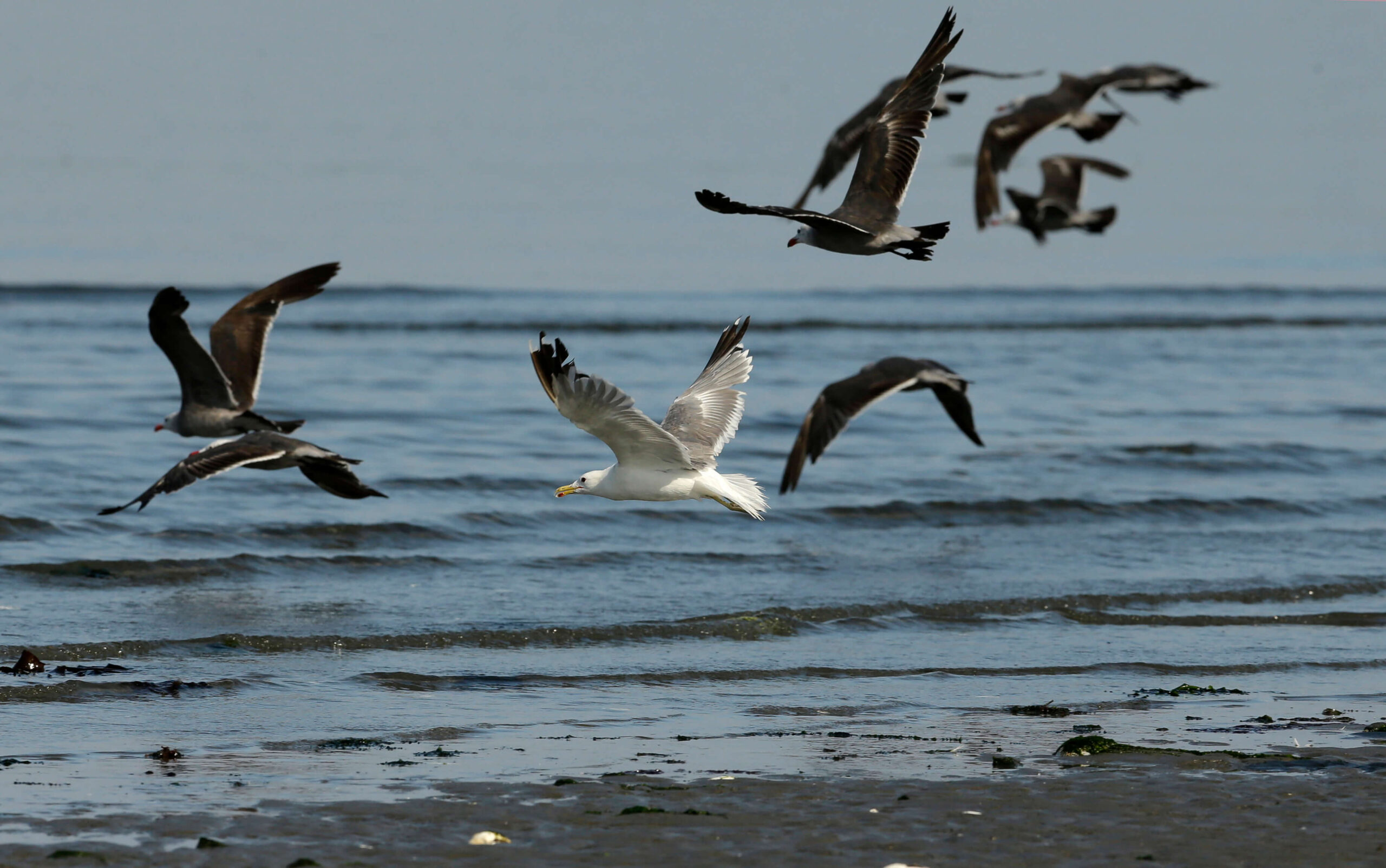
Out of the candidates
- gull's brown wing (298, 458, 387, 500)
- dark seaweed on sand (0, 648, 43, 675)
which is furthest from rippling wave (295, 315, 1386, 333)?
dark seaweed on sand (0, 648, 43, 675)

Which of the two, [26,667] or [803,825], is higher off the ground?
[803,825]

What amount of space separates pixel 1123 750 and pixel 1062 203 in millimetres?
12784

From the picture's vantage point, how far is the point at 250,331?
11891mm

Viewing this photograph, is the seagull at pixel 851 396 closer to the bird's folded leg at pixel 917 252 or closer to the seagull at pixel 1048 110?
the seagull at pixel 1048 110

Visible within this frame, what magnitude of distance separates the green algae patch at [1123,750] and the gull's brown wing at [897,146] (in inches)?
150

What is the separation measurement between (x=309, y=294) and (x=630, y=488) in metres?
3.99

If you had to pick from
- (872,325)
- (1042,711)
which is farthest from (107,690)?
(872,325)

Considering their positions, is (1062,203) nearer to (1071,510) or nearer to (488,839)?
(1071,510)

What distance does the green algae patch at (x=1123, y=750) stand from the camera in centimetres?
685

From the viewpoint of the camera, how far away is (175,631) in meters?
9.44

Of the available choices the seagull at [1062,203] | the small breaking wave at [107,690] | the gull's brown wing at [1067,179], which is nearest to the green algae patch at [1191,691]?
the small breaking wave at [107,690]

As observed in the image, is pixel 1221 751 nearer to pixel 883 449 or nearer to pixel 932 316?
pixel 883 449

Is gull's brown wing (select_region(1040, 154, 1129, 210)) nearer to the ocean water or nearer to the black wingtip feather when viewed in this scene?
the ocean water

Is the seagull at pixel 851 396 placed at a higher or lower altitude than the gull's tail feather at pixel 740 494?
higher
